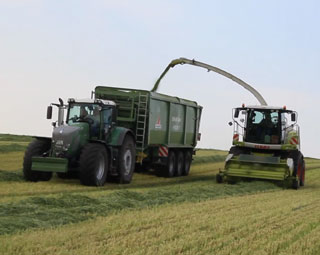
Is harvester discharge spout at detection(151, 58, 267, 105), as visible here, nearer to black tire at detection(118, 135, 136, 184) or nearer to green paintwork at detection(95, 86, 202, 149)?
green paintwork at detection(95, 86, 202, 149)

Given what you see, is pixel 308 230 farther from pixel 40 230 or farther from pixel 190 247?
pixel 40 230

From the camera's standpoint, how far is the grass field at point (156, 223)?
5855mm

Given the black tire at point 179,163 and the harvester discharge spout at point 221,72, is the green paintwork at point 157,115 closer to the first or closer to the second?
the black tire at point 179,163

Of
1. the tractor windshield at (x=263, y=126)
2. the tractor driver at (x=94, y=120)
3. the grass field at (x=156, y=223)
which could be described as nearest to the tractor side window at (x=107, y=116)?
the tractor driver at (x=94, y=120)

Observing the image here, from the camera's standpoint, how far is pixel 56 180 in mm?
13867

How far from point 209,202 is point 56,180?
512 centimetres

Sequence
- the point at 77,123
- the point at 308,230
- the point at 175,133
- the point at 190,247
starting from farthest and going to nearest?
1. the point at 175,133
2. the point at 77,123
3. the point at 308,230
4. the point at 190,247

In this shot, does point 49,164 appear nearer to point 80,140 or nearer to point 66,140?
point 66,140

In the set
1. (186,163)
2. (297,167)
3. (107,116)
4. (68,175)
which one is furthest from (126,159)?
(186,163)

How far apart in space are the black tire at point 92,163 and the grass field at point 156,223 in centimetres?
60

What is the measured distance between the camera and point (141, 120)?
1534 centimetres

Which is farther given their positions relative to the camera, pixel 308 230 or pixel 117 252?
pixel 308 230

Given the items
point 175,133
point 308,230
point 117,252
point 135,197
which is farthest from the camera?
point 175,133

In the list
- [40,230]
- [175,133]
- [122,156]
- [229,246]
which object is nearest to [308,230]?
Result: [229,246]
